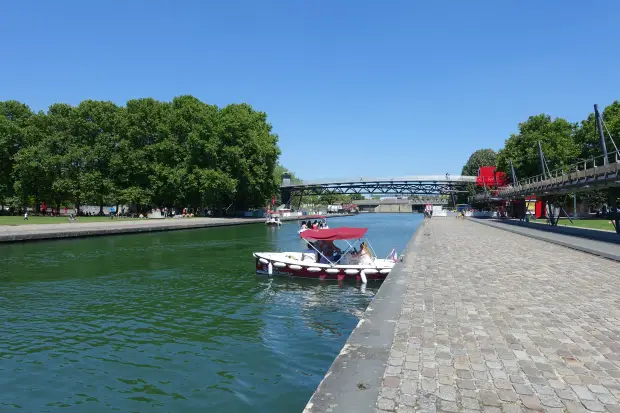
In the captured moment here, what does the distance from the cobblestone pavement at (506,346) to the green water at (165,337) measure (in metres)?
2.25

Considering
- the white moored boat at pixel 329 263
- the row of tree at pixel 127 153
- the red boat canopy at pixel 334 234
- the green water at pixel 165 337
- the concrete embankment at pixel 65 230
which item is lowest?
the green water at pixel 165 337

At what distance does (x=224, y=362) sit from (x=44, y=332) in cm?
548

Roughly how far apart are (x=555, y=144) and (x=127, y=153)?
67054mm

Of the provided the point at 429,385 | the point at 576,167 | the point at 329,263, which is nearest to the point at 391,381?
the point at 429,385

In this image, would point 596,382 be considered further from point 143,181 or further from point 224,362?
point 143,181

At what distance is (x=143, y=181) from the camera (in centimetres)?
7025

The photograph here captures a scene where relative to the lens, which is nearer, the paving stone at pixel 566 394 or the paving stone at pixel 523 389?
the paving stone at pixel 566 394

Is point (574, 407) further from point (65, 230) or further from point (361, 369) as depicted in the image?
point (65, 230)

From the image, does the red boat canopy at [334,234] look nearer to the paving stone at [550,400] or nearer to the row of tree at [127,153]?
the paving stone at [550,400]

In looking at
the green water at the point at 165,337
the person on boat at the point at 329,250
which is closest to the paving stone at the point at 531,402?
the green water at the point at 165,337

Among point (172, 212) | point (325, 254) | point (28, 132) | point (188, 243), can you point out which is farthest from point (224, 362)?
point (172, 212)

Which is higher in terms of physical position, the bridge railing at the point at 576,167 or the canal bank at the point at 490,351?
the bridge railing at the point at 576,167

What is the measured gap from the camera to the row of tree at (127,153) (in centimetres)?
6462

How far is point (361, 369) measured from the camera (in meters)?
5.71
